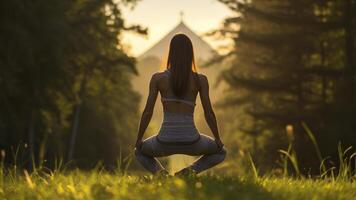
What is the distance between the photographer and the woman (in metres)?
7.36

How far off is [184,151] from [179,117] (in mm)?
354

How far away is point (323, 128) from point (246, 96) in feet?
43.4

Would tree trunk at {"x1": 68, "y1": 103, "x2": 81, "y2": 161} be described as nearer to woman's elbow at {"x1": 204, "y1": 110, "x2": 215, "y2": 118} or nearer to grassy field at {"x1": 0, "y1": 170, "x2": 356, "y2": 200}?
woman's elbow at {"x1": 204, "y1": 110, "x2": 215, "y2": 118}

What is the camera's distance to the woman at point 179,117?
736 cm

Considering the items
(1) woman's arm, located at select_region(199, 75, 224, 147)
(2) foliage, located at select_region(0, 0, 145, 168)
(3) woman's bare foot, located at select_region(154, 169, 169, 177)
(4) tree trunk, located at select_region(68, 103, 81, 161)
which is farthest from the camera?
(4) tree trunk, located at select_region(68, 103, 81, 161)

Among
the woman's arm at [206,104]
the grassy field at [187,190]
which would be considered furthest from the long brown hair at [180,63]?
the grassy field at [187,190]

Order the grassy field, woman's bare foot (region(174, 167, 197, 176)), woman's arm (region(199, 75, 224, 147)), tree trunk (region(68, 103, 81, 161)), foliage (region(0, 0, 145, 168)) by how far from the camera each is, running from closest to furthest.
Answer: the grassy field < woman's bare foot (region(174, 167, 197, 176)) < woman's arm (region(199, 75, 224, 147)) < foliage (region(0, 0, 145, 168)) < tree trunk (region(68, 103, 81, 161))

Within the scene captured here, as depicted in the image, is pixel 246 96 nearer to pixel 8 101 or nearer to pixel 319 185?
pixel 8 101

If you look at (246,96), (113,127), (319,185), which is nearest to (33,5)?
(246,96)

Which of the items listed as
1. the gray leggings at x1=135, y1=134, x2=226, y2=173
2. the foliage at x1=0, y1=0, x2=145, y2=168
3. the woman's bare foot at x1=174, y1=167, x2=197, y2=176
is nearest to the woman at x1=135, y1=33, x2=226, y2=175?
the gray leggings at x1=135, y1=134, x2=226, y2=173

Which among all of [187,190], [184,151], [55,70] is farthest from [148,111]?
[55,70]

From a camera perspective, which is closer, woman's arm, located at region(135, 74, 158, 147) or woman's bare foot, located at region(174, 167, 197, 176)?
woman's bare foot, located at region(174, 167, 197, 176)

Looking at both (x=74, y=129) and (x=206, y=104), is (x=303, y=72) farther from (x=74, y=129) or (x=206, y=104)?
(x=206, y=104)

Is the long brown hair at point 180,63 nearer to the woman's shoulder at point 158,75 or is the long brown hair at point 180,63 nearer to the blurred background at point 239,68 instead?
the woman's shoulder at point 158,75
